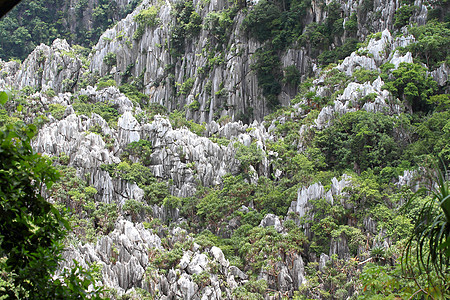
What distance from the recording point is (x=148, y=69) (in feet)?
138

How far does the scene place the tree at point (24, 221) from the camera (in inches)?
142

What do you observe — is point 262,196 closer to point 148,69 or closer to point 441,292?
point 441,292

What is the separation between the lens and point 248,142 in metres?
27.7

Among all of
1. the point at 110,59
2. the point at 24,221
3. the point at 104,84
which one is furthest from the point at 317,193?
the point at 110,59

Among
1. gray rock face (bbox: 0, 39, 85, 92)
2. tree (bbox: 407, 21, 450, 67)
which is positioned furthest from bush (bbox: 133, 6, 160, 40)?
tree (bbox: 407, 21, 450, 67)

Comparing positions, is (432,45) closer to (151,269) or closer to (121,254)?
(151,269)

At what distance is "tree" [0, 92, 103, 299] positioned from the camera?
3.60 m

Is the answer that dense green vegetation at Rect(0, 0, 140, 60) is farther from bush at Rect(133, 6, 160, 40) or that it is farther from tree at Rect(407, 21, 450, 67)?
tree at Rect(407, 21, 450, 67)

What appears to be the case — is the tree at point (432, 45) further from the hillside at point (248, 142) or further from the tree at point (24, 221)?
the tree at point (24, 221)

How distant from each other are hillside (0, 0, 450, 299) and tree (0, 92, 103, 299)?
13.5ft

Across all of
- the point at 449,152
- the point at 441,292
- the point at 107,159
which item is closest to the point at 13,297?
the point at 441,292

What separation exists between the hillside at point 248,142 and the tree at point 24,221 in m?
4.10

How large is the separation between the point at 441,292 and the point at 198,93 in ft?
113

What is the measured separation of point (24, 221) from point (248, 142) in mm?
24281
